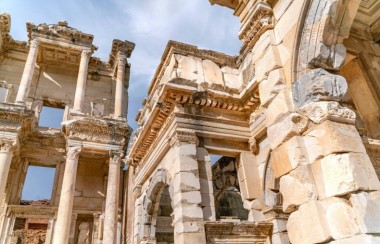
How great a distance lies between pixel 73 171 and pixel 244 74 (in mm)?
9198

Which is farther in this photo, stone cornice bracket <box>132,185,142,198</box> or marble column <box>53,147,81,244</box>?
marble column <box>53,147,81,244</box>

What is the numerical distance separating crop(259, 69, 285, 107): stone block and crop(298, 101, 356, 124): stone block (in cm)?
53

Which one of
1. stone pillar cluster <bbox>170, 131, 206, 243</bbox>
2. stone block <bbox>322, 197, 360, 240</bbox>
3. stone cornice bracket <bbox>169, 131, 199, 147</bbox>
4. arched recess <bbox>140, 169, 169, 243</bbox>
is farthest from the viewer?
arched recess <bbox>140, 169, 169, 243</bbox>

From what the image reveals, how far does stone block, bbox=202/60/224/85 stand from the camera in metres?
7.35

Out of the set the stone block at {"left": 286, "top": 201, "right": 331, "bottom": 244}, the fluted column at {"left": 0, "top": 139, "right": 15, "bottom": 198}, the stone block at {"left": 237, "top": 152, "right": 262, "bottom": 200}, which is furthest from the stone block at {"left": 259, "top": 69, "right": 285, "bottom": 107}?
the fluted column at {"left": 0, "top": 139, "right": 15, "bottom": 198}

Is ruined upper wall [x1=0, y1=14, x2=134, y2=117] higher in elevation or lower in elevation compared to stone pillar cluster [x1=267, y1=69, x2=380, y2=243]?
higher

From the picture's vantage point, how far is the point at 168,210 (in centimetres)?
900

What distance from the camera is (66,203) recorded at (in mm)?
12086

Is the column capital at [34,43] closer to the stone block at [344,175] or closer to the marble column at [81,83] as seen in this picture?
the marble column at [81,83]

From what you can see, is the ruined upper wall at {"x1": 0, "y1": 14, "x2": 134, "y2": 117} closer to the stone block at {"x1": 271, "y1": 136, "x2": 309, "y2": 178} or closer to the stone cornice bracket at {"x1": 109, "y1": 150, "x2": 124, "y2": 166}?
the stone cornice bracket at {"x1": 109, "y1": 150, "x2": 124, "y2": 166}

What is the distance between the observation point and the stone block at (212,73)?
24.1ft

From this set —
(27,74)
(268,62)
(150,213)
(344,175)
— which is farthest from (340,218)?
(27,74)

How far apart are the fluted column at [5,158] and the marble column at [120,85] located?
5070 mm

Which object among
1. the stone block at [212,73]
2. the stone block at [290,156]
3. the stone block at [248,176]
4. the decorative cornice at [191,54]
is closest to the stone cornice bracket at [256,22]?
the stone block at [290,156]
